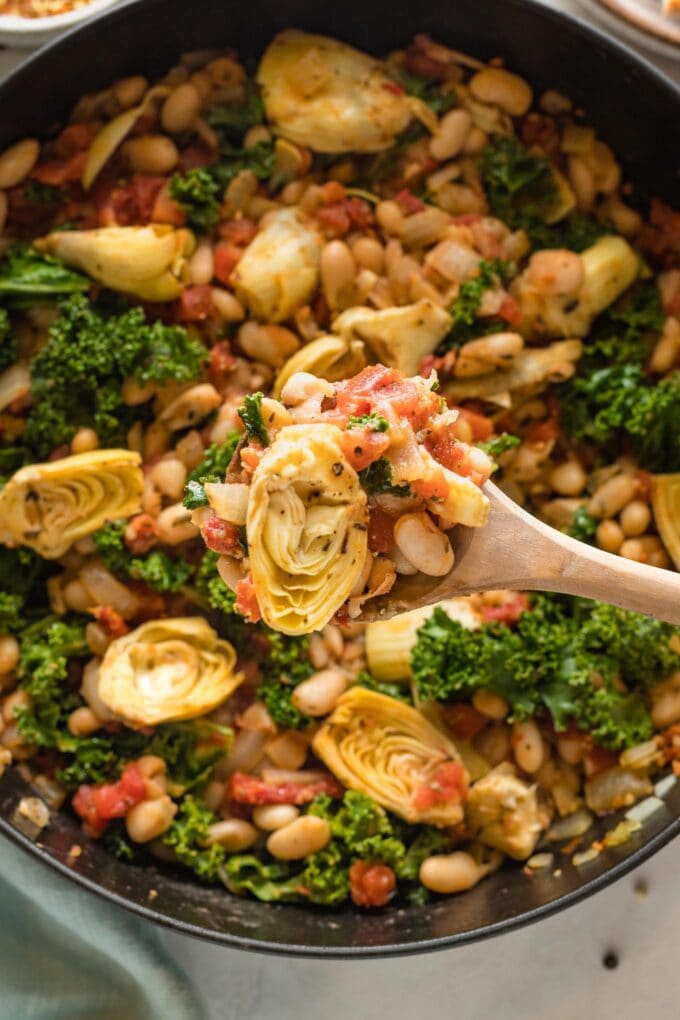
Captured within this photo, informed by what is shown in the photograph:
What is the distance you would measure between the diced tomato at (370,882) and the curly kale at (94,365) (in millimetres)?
1461

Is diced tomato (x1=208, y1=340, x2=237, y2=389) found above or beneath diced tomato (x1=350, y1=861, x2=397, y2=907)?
above

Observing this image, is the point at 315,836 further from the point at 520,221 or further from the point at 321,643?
the point at 520,221

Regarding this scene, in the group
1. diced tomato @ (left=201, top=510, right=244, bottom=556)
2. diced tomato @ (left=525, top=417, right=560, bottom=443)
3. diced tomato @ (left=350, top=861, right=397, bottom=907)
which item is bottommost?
diced tomato @ (left=350, top=861, right=397, bottom=907)

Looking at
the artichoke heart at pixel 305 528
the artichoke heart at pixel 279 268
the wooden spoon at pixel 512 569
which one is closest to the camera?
the artichoke heart at pixel 305 528

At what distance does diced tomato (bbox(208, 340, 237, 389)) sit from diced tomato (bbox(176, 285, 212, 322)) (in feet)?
0.35

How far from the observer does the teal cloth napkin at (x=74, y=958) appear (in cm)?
341

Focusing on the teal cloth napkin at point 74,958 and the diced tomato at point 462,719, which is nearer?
the teal cloth napkin at point 74,958

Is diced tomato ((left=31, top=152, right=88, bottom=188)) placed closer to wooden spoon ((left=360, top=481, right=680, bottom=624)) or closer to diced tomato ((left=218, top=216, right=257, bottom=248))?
diced tomato ((left=218, top=216, right=257, bottom=248))

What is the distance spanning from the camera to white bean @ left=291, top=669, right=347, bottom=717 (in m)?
3.48

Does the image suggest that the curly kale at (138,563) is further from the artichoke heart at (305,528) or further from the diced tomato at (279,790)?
the artichoke heart at (305,528)

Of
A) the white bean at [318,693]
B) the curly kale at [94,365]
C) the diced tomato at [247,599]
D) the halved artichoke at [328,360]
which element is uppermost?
the diced tomato at [247,599]

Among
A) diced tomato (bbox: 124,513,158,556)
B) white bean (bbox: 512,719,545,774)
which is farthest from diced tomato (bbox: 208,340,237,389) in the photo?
white bean (bbox: 512,719,545,774)

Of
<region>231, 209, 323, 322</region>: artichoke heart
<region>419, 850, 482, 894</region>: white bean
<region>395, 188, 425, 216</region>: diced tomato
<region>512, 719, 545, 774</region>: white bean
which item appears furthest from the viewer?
<region>395, 188, 425, 216</region>: diced tomato

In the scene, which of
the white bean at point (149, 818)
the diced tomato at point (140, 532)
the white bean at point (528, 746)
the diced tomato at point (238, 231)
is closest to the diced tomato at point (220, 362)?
the diced tomato at point (238, 231)
